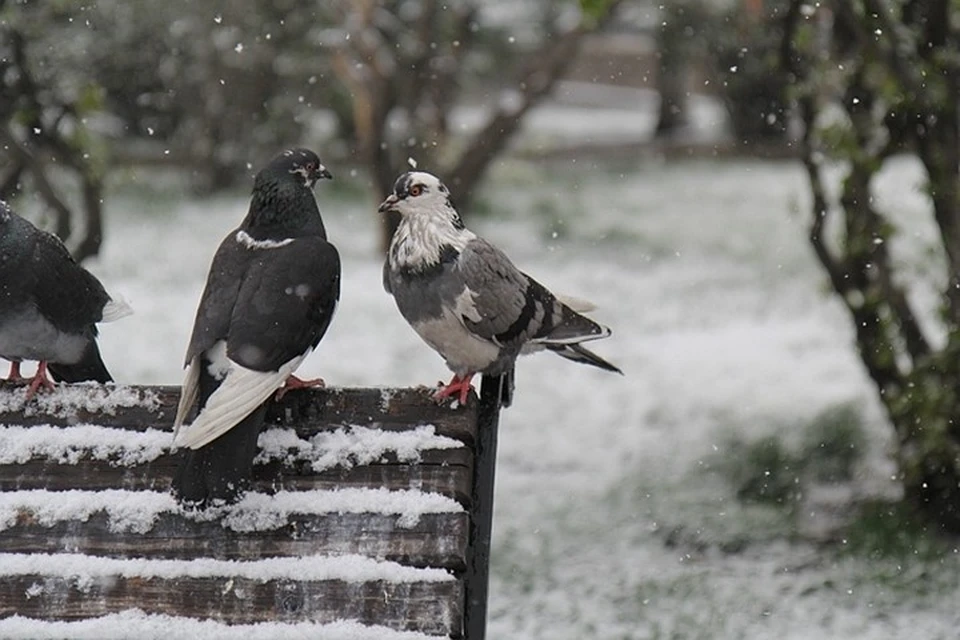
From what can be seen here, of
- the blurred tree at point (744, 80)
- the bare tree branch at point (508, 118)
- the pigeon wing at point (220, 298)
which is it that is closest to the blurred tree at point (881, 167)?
the pigeon wing at point (220, 298)

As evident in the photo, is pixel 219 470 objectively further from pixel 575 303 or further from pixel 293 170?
pixel 575 303

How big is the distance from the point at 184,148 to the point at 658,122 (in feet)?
24.2

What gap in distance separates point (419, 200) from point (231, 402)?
66 cm

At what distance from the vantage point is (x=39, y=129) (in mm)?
5473

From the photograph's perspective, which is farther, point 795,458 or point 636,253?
point 636,253

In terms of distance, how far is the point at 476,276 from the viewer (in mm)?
2938

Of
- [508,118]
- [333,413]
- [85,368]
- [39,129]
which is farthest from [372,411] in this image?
[508,118]

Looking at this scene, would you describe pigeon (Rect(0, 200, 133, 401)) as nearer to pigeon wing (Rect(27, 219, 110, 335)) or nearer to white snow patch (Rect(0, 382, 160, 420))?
pigeon wing (Rect(27, 219, 110, 335))

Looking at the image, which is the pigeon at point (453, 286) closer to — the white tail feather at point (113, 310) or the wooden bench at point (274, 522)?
the wooden bench at point (274, 522)

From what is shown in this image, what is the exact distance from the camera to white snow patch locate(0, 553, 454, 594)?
2.56 m

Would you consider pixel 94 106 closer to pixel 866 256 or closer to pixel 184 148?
pixel 866 256

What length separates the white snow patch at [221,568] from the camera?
2.56 meters

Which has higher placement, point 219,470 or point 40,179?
point 40,179

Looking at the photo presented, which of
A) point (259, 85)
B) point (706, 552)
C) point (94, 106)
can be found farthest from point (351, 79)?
point (706, 552)
